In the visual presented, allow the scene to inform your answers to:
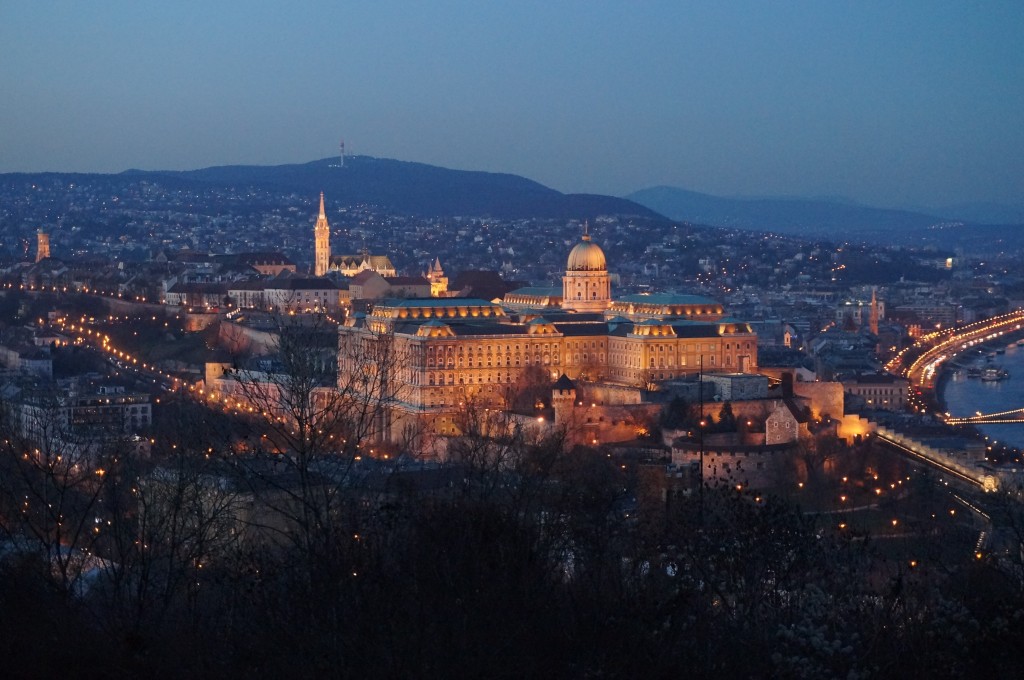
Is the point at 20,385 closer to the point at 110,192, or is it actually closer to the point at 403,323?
the point at 403,323

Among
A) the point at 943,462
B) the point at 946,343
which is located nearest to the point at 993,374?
the point at 946,343

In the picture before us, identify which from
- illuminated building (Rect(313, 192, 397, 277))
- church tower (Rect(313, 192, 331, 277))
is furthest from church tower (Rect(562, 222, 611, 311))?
church tower (Rect(313, 192, 331, 277))

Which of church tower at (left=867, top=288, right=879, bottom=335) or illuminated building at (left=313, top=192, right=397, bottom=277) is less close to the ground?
illuminated building at (left=313, top=192, right=397, bottom=277)

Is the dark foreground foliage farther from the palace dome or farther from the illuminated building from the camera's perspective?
the illuminated building

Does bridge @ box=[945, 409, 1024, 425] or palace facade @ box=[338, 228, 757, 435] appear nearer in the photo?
palace facade @ box=[338, 228, 757, 435]

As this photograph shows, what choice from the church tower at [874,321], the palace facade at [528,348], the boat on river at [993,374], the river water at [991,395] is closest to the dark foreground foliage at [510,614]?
the palace facade at [528,348]

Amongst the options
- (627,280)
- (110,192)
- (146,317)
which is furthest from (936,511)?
(110,192)

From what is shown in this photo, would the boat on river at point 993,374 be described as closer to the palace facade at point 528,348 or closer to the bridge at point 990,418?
the bridge at point 990,418

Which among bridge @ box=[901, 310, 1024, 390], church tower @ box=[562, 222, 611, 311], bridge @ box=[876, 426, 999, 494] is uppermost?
church tower @ box=[562, 222, 611, 311]
